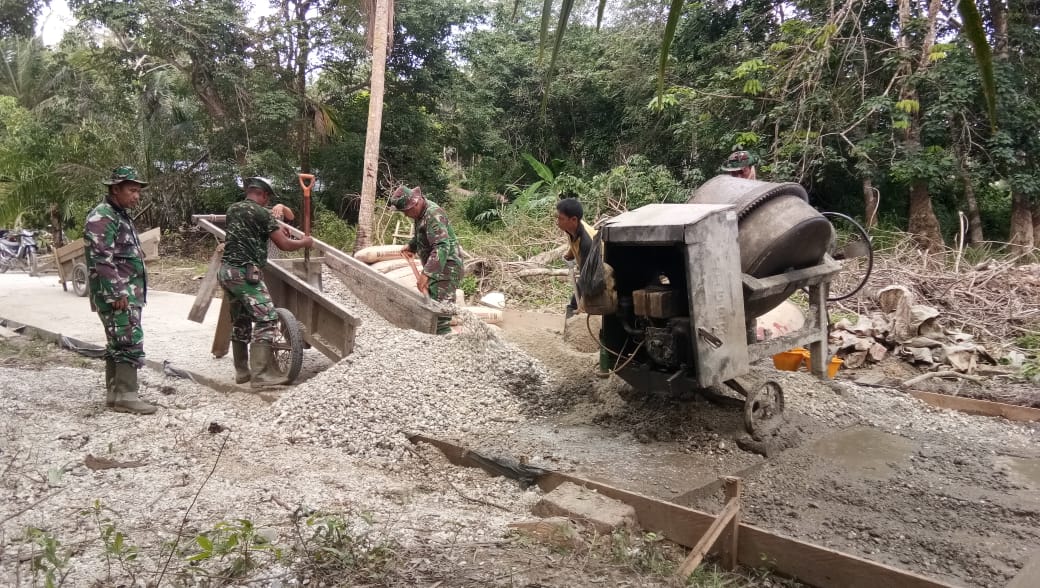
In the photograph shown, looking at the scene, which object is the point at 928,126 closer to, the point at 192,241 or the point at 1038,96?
the point at 1038,96

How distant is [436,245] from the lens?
21.2 ft

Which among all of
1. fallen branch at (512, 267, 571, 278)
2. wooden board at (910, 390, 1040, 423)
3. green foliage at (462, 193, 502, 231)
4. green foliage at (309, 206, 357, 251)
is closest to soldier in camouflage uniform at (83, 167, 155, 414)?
wooden board at (910, 390, 1040, 423)

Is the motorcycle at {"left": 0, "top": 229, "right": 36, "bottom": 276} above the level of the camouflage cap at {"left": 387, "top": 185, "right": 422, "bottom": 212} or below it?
below

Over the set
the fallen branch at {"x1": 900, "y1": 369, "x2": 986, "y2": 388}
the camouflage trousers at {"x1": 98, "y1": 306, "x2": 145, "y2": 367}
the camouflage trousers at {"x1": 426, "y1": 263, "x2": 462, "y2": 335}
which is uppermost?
the camouflage trousers at {"x1": 426, "y1": 263, "x2": 462, "y2": 335}

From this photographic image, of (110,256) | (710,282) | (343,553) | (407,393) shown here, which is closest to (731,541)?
(710,282)

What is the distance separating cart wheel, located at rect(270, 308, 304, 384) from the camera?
582 centimetres

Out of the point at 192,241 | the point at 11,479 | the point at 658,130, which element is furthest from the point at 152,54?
the point at 11,479

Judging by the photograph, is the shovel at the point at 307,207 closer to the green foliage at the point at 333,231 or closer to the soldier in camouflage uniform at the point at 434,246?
the soldier in camouflage uniform at the point at 434,246

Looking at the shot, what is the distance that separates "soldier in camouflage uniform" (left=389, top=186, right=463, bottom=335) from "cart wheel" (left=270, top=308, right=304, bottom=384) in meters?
1.15

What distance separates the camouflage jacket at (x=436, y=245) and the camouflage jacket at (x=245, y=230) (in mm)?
1359

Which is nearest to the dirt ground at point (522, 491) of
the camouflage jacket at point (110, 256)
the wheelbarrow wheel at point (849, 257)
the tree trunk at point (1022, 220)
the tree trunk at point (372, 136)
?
the camouflage jacket at point (110, 256)

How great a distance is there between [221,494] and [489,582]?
1.74 m

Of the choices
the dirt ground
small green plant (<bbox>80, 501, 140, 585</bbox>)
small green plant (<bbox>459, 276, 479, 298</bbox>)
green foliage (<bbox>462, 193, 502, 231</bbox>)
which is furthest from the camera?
green foliage (<bbox>462, 193, 502, 231</bbox>)

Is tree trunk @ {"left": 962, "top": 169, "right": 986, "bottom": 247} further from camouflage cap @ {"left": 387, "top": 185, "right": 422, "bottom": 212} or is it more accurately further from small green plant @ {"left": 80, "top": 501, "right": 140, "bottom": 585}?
small green plant @ {"left": 80, "top": 501, "right": 140, "bottom": 585}
